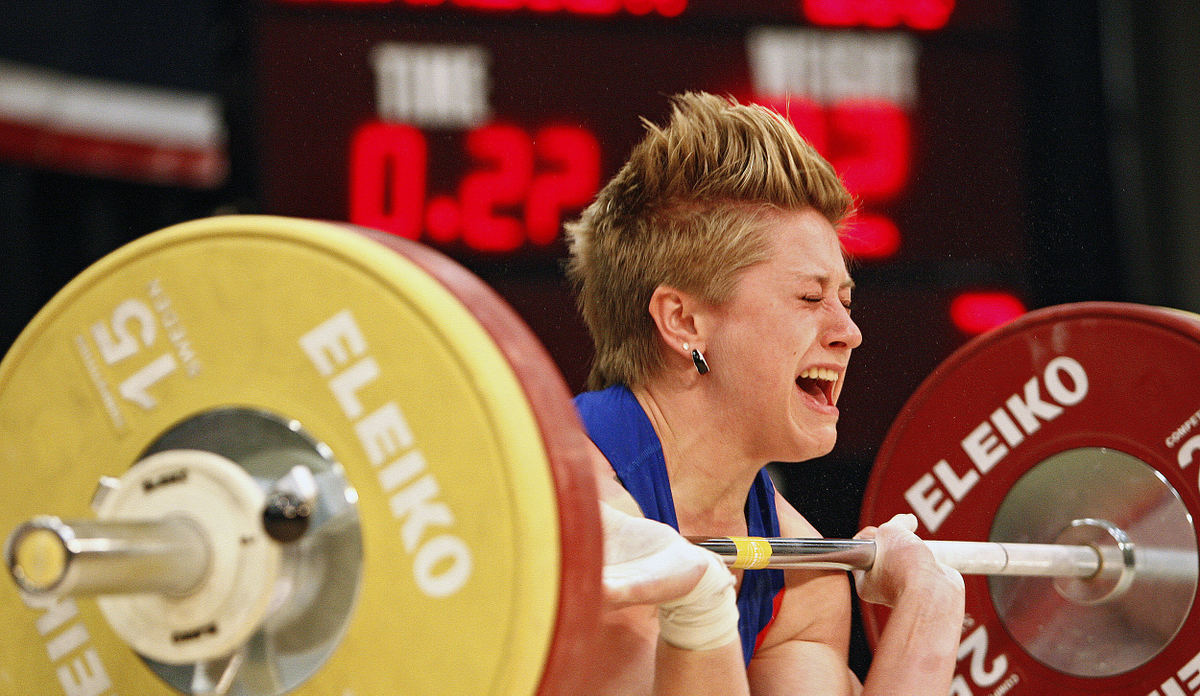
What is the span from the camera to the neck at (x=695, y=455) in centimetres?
164

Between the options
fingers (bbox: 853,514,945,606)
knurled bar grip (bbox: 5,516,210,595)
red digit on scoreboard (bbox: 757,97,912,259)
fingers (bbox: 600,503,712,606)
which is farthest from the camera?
red digit on scoreboard (bbox: 757,97,912,259)

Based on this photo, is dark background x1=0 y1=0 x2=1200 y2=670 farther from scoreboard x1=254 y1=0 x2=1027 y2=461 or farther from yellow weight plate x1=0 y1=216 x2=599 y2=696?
yellow weight plate x1=0 y1=216 x2=599 y2=696

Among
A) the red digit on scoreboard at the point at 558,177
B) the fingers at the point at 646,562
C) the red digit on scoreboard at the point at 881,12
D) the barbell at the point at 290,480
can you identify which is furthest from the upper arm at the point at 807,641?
the red digit on scoreboard at the point at 881,12

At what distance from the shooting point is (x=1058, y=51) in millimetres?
3174

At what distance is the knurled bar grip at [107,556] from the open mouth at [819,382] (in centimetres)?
90

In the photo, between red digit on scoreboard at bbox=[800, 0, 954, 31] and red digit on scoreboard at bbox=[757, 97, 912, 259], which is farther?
red digit on scoreboard at bbox=[800, 0, 954, 31]

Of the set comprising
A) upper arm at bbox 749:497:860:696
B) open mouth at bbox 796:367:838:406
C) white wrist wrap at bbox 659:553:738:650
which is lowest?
upper arm at bbox 749:497:860:696

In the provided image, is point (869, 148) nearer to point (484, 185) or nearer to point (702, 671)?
point (484, 185)

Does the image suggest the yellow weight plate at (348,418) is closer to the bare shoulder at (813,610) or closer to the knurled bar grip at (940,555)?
the knurled bar grip at (940,555)

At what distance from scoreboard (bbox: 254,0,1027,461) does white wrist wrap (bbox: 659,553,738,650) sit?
151cm

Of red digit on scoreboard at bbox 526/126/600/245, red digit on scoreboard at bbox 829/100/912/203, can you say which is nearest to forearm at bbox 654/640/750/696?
red digit on scoreboard at bbox 526/126/600/245

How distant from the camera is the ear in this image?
164cm

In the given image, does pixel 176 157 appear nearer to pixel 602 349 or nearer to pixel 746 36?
pixel 746 36

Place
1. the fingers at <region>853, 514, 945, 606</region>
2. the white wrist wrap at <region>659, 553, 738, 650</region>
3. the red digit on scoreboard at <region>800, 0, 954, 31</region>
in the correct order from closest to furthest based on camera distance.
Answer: the white wrist wrap at <region>659, 553, 738, 650</region>, the fingers at <region>853, 514, 945, 606</region>, the red digit on scoreboard at <region>800, 0, 954, 31</region>
